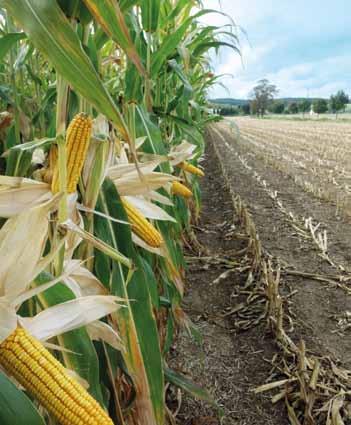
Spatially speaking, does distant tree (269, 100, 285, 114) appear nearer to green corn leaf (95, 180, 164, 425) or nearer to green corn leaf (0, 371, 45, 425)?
green corn leaf (95, 180, 164, 425)

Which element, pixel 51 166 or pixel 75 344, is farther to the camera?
pixel 51 166

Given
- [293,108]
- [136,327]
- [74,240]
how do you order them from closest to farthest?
[74,240] → [136,327] → [293,108]

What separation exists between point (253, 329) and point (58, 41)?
2.87 meters

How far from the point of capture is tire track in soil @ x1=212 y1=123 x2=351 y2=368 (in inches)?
120

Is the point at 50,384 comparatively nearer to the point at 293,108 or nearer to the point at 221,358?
the point at 221,358

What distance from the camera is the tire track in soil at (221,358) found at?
7.64ft

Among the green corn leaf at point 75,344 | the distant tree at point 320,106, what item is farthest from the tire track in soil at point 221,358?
the distant tree at point 320,106

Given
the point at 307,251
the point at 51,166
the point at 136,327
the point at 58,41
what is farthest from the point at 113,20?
the point at 307,251

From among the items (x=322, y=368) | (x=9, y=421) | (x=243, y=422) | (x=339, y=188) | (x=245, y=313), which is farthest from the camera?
(x=339, y=188)

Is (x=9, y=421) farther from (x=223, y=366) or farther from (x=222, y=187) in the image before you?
(x=222, y=187)

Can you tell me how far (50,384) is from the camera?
668mm

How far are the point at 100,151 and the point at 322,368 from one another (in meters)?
2.12

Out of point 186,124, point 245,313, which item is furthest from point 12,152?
point 245,313

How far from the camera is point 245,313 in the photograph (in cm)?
339
